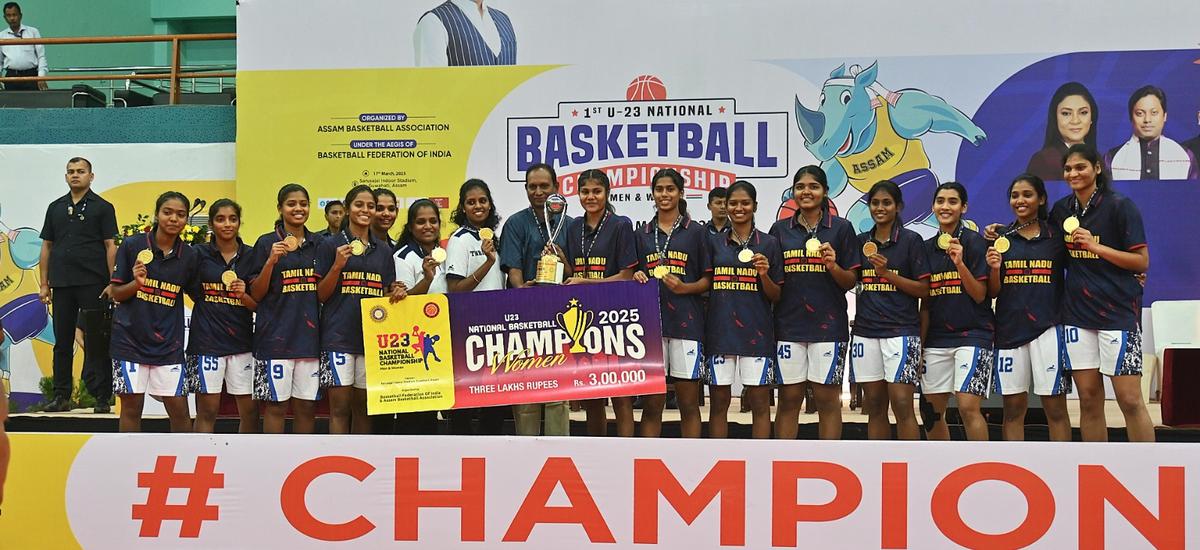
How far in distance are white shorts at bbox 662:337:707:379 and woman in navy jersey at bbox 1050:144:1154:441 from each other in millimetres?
1932

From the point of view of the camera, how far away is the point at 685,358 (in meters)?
5.88

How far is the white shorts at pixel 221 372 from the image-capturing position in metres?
6.12

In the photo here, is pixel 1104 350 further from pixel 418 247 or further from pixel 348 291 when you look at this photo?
pixel 348 291

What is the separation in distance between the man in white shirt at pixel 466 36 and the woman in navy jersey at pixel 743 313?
4.20 metres

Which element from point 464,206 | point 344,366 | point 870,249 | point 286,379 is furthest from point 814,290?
point 286,379

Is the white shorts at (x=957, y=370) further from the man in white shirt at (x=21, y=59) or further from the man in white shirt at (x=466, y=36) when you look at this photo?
the man in white shirt at (x=21, y=59)

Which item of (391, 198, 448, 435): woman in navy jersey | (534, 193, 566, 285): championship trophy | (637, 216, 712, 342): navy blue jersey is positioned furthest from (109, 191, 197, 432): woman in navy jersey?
(637, 216, 712, 342): navy blue jersey

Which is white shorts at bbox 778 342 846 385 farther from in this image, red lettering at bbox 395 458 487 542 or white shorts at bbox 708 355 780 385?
red lettering at bbox 395 458 487 542

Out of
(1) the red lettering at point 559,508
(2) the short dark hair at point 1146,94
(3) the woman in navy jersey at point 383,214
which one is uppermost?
(2) the short dark hair at point 1146,94

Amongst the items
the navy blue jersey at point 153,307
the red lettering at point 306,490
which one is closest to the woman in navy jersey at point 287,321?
the navy blue jersey at point 153,307

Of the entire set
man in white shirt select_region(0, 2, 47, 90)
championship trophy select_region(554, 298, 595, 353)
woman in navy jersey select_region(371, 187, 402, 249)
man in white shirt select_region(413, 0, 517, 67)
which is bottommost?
championship trophy select_region(554, 298, 595, 353)

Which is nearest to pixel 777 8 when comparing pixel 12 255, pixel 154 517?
pixel 154 517

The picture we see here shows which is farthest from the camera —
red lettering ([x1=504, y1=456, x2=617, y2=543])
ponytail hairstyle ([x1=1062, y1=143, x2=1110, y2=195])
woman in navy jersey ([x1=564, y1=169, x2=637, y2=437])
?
woman in navy jersey ([x1=564, y1=169, x2=637, y2=437])

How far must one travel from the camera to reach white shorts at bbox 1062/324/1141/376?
5438mm
